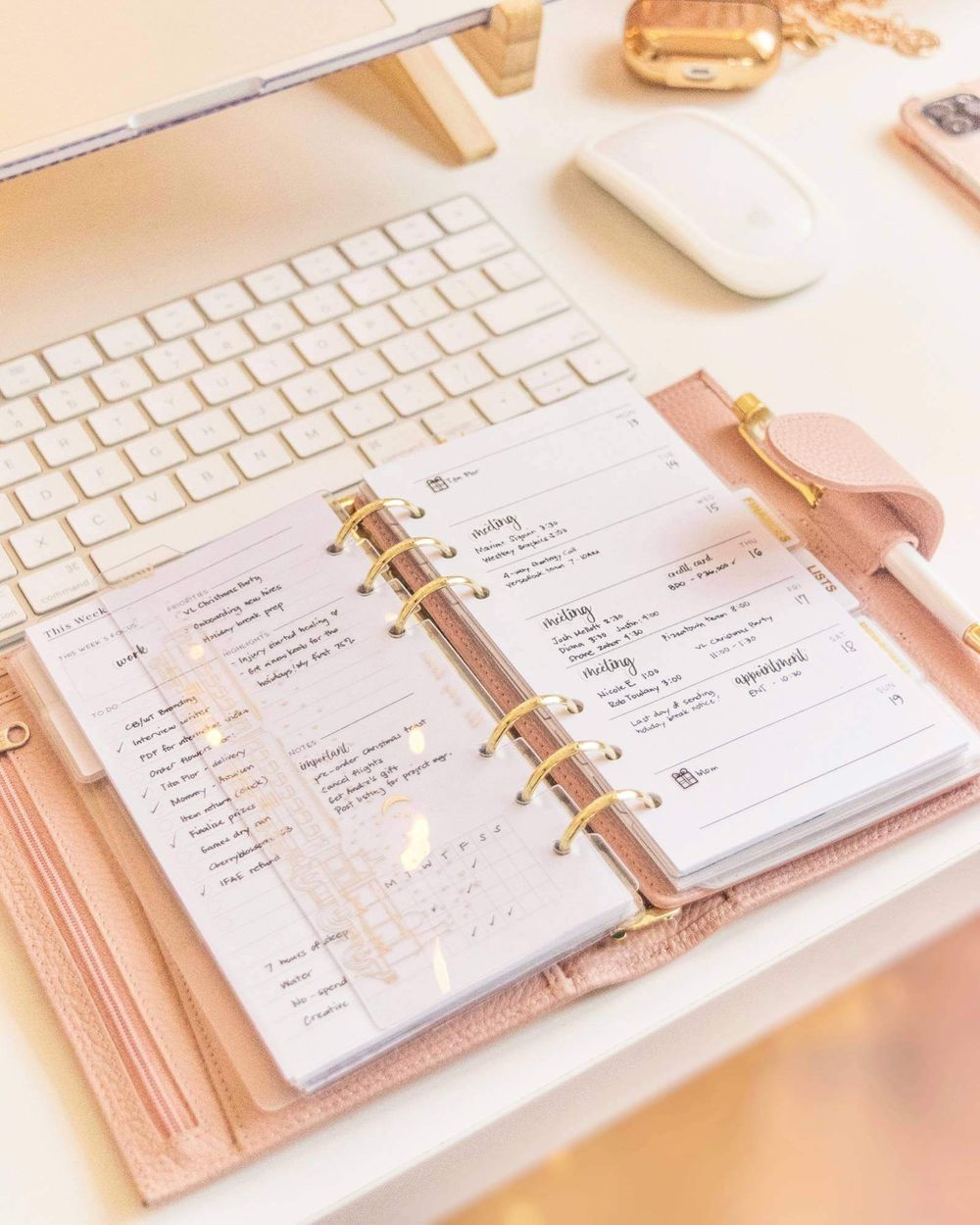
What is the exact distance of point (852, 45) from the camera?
945 millimetres

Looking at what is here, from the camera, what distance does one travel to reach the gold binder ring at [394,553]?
58 centimetres

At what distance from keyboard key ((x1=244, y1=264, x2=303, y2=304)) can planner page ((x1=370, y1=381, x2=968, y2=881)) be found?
17 cm

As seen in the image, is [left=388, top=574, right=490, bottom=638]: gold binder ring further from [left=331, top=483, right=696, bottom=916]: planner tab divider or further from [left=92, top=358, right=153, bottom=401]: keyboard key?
[left=92, top=358, right=153, bottom=401]: keyboard key

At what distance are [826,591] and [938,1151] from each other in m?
0.73

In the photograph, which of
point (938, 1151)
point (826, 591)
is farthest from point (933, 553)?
point (938, 1151)

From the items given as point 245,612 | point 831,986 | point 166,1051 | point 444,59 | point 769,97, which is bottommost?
point 831,986

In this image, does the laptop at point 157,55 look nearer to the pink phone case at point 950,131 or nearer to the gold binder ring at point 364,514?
the gold binder ring at point 364,514

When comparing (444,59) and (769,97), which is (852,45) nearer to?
(769,97)

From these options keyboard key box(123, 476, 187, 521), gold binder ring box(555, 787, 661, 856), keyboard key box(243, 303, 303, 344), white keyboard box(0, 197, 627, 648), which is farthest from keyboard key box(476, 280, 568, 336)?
gold binder ring box(555, 787, 661, 856)

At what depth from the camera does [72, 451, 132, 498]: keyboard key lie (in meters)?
0.64

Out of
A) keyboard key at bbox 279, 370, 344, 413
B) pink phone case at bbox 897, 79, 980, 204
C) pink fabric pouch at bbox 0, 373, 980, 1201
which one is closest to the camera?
pink fabric pouch at bbox 0, 373, 980, 1201

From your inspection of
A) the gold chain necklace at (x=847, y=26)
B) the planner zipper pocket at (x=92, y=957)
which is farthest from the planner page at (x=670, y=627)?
the gold chain necklace at (x=847, y=26)

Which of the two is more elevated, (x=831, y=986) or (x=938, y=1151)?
(x=831, y=986)

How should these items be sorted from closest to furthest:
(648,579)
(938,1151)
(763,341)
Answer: (648,579) → (763,341) → (938,1151)
